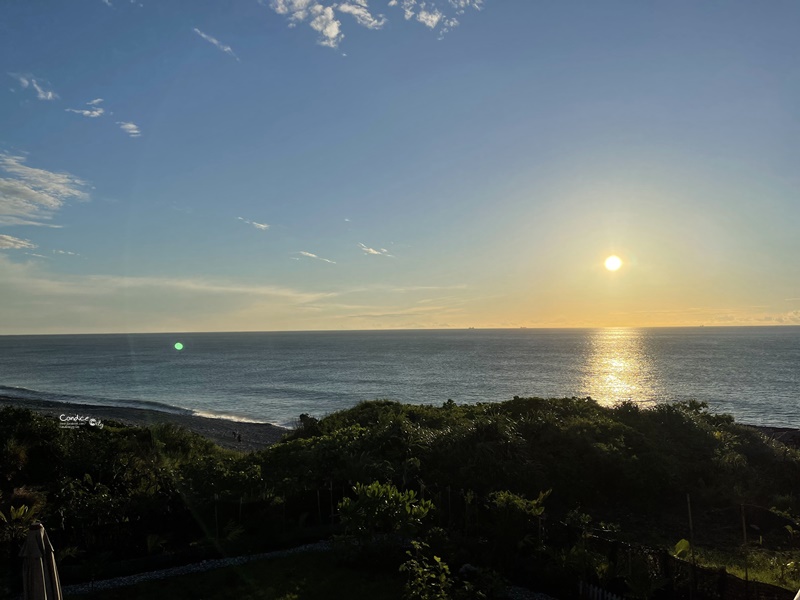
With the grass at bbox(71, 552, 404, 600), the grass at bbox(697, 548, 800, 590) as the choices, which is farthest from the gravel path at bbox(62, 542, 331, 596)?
the grass at bbox(697, 548, 800, 590)

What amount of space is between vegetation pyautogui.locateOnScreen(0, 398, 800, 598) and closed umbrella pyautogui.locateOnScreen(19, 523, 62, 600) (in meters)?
5.14

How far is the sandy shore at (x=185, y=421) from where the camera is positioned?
4556 cm

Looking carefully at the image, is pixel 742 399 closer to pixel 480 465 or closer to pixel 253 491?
pixel 480 465

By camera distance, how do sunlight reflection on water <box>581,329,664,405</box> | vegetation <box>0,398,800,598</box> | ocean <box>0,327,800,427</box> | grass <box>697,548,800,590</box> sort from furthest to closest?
sunlight reflection on water <box>581,329,664,405</box>
ocean <box>0,327,800,427</box>
vegetation <box>0,398,800,598</box>
grass <box>697,548,800,590</box>

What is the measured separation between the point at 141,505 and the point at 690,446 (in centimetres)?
1979

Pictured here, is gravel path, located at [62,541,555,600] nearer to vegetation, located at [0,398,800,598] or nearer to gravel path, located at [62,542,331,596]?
gravel path, located at [62,542,331,596]

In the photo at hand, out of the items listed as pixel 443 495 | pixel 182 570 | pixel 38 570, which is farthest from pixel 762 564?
pixel 38 570

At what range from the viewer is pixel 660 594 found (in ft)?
31.8

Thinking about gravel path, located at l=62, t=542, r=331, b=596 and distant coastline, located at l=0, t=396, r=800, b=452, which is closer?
gravel path, located at l=62, t=542, r=331, b=596

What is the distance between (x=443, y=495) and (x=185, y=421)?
48.2 meters

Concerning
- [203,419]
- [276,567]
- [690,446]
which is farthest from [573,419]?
[203,419]

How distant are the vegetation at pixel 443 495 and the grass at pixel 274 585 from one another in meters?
0.50

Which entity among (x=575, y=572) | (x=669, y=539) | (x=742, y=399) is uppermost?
(x=575, y=572)

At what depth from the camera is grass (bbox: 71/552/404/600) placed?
10.9 meters
